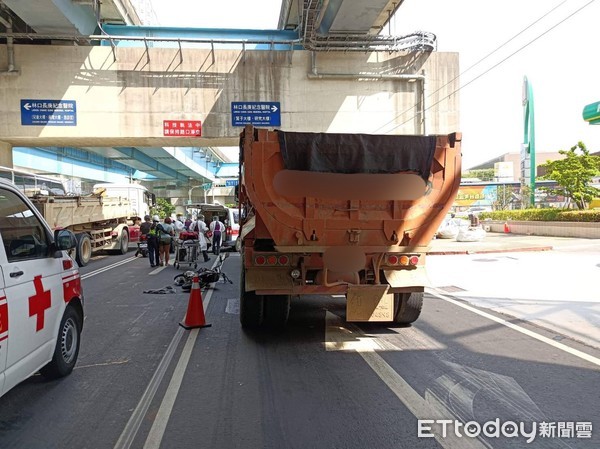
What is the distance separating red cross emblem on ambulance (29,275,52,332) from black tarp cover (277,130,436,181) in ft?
10.4

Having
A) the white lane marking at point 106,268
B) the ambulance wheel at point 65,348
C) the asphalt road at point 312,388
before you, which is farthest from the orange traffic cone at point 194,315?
the white lane marking at point 106,268

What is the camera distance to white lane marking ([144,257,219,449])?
3.70 m

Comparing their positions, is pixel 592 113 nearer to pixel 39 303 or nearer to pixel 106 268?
pixel 106 268

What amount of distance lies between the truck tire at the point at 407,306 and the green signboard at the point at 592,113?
17.1 m

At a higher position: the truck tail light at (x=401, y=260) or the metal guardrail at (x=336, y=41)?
the metal guardrail at (x=336, y=41)

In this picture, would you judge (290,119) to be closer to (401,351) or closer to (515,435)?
Result: (401,351)

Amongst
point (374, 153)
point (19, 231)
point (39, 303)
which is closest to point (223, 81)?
point (374, 153)

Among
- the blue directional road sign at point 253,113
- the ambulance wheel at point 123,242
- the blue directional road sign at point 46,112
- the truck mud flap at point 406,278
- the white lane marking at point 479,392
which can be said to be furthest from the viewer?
the ambulance wheel at point 123,242

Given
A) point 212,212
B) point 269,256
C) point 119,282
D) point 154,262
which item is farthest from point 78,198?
point 269,256

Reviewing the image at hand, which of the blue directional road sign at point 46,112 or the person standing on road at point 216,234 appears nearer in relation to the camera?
the blue directional road sign at point 46,112

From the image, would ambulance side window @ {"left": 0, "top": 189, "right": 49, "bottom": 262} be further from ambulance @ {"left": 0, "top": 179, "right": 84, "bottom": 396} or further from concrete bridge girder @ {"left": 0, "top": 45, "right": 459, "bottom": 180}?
concrete bridge girder @ {"left": 0, "top": 45, "right": 459, "bottom": 180}

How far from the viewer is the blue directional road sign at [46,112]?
1795cm

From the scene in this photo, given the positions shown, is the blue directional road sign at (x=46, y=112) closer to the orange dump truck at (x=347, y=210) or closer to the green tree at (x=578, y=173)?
the orange dump truck at (x=347, y=210)

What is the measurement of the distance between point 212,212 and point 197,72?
24.0ft
